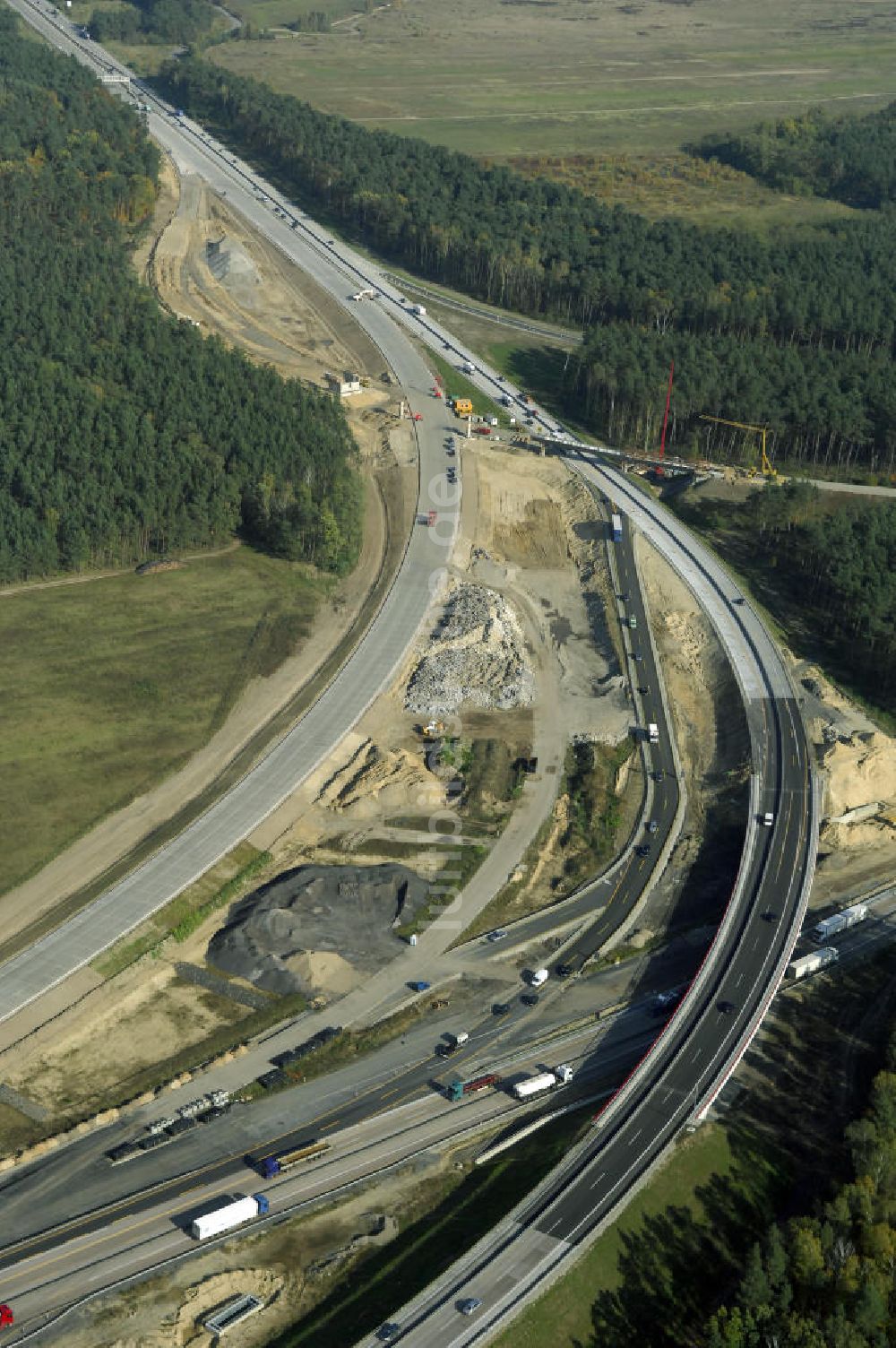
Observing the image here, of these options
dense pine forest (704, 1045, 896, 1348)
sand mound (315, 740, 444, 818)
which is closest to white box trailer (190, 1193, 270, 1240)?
dense pine forest (704, 1045, 896, 1348)

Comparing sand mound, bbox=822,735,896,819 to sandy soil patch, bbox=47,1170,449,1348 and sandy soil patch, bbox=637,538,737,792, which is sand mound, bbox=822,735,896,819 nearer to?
sandy soil patch, bbox=637,538,737,792

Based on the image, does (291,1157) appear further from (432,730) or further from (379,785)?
(432,730)

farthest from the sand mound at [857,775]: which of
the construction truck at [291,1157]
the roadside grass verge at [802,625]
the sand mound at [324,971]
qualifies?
the construction truck at [291,1157]

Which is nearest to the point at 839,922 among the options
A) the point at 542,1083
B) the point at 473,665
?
the point at 542,1083

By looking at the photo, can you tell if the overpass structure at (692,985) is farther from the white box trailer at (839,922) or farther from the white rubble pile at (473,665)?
the white rubble pile at (473,665)

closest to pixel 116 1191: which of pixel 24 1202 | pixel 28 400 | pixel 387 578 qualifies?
pixel 24 1202

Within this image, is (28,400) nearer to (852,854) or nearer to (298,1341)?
(852,854)
